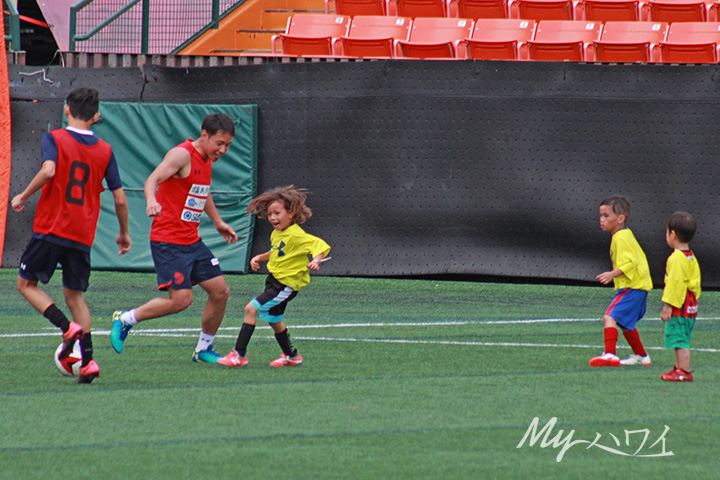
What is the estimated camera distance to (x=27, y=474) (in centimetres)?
384

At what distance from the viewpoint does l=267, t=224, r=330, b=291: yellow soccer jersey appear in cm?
675

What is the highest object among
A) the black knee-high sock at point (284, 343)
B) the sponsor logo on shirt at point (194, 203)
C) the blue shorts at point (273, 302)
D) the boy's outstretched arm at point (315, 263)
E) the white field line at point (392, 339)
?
the sponsor logo on shirt at point (194, 203)

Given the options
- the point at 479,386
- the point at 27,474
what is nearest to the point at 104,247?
the point at 479,386

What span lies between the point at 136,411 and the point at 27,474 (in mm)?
1256

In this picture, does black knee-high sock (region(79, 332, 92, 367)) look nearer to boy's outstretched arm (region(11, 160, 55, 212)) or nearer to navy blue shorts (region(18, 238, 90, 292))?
navy blue shorts (region(18, 238, 90, 292))

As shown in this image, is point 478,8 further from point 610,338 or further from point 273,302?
point 273,302

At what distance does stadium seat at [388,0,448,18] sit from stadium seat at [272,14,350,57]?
130 centimetres

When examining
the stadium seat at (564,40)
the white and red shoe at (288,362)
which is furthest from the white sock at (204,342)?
the stadium seat at (564,40)

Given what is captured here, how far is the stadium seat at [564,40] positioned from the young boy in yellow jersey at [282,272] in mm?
9977

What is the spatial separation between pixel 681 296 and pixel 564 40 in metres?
11.5

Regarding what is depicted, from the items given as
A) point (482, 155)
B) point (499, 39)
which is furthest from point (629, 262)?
point (499, 39)

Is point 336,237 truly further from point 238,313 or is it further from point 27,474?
point 27,474

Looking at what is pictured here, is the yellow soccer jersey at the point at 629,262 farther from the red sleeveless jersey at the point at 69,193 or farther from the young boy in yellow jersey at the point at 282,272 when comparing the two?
the red sleeveless jersey at the point at 69,193

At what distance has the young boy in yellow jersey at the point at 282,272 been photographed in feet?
22.0
